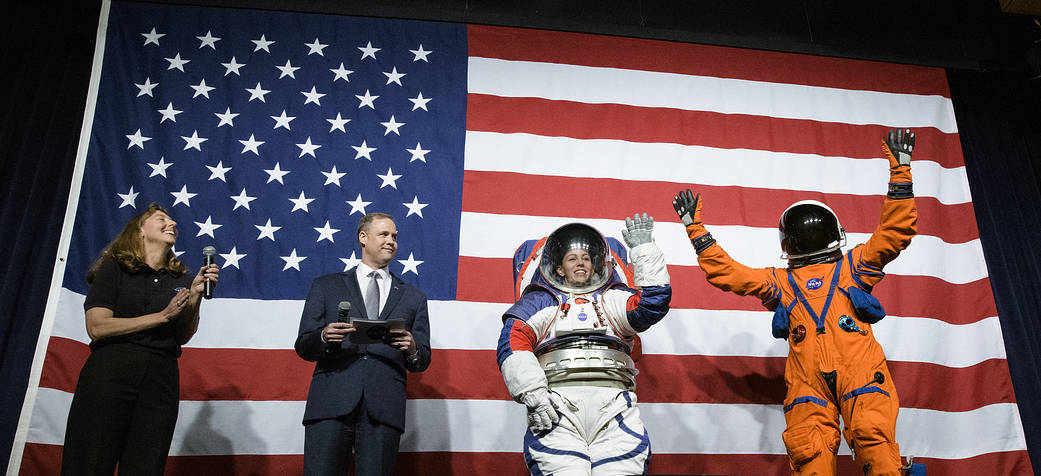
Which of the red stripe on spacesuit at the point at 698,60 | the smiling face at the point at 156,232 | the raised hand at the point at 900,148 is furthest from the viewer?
the red stripe on spacesuit at the point at 698,60

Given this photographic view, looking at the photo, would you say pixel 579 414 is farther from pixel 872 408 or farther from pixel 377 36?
pixel 377 36

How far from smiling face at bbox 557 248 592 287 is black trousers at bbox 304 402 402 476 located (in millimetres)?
992

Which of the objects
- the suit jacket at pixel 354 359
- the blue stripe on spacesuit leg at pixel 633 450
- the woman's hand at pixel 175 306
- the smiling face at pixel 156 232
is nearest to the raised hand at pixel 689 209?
the blue stripe on spacesuit leg at pixel 633 450

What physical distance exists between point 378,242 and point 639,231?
1225 mm

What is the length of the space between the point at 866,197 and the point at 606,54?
205cm

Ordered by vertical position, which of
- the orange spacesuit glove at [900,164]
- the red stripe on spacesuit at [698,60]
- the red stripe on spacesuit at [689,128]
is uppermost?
the red stripe on spacesuit at [698,60]

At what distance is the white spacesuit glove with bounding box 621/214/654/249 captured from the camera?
9.76 ft

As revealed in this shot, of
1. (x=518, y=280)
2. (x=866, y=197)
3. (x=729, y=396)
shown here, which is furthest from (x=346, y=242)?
(x=866, y=197)

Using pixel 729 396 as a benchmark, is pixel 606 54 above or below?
above

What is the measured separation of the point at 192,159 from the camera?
4.39m

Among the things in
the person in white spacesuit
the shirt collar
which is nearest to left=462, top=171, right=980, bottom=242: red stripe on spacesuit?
the shirt collar

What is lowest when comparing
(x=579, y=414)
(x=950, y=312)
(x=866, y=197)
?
(x=579, y=414)

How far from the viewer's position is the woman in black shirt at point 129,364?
2701 millimetres

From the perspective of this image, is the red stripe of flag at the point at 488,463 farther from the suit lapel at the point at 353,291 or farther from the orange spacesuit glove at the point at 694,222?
the orange spacesuit glove at the point at 694,222
